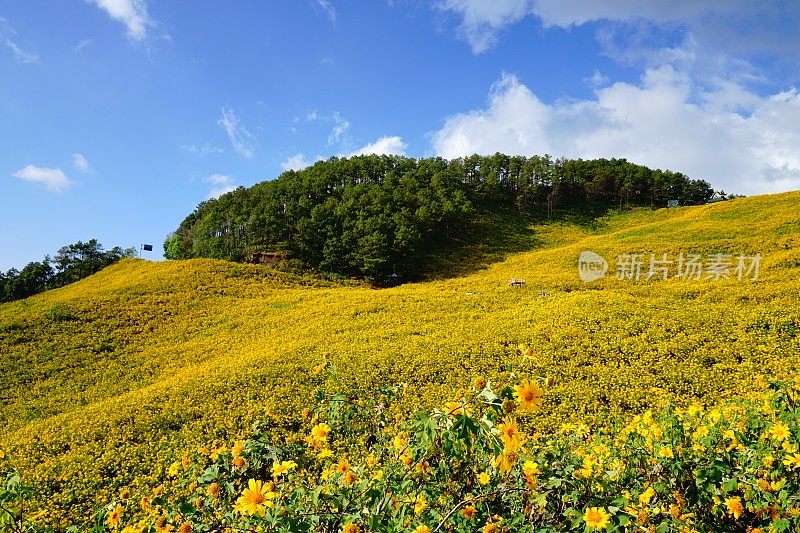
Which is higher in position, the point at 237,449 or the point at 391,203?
the point at 391,203

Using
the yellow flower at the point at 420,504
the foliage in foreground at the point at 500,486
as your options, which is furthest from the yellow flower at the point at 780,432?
the yellow flower at the point at 420,504

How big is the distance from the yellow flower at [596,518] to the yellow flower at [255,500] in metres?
2.01

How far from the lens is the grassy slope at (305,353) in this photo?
41.7 ft

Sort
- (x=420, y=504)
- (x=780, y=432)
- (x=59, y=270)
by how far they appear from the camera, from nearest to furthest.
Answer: (x=420, y=504) < (x=780, y=432) < (x=59, y=270)

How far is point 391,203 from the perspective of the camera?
60406 mm

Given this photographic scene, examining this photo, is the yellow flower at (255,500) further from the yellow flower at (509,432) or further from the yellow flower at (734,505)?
the yellow flower at (734,505)

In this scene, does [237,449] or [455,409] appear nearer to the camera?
[455,409]

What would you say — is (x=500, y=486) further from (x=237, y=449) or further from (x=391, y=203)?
(x=391, y=203)

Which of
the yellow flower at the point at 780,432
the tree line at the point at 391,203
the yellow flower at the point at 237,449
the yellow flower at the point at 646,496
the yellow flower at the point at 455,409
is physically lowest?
the yellow flower at the point at 646,496

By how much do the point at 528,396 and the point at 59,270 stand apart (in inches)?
2285

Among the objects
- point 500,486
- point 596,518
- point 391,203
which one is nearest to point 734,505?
point 596,518

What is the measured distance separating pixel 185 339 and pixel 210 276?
533 inches

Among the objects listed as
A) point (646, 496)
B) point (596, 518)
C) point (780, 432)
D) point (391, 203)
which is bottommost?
point (646, 496)

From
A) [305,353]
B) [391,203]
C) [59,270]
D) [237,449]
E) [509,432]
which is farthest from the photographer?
[391,203]
